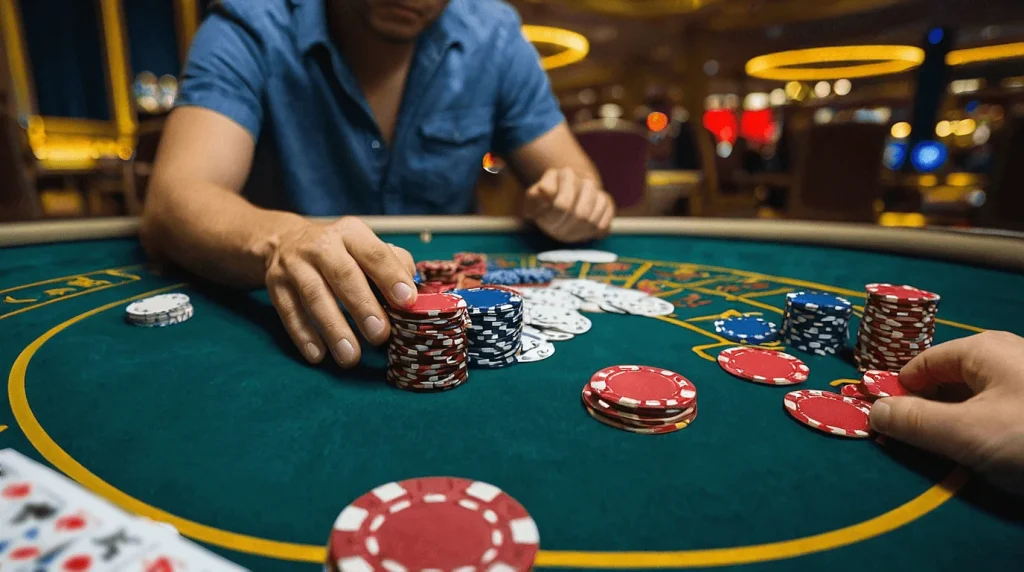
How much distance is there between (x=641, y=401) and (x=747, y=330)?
0.47 metres

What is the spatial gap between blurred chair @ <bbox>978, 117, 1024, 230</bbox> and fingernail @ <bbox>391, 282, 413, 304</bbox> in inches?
182

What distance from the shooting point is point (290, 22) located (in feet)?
6.75

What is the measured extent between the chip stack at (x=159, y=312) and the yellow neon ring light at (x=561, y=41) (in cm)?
1002

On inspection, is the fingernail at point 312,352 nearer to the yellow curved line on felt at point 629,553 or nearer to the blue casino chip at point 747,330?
the yellow curved line on felt at point 629,553

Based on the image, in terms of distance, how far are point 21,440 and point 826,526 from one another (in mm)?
955

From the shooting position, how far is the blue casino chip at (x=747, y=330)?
Result: 3.73ft

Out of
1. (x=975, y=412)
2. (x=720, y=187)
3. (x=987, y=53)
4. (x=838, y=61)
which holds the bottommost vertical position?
(x=720, y=187)

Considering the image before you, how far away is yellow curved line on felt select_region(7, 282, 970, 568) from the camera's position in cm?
55

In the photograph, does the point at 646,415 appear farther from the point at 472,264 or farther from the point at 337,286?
the point at 472,264

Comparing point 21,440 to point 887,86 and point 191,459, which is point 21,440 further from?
point 887,86

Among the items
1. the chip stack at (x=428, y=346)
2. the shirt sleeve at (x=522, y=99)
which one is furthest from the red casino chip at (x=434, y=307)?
the shirt sleeve at (x=522, y=99)

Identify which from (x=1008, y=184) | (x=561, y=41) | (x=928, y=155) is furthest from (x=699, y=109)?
(x=1008, y=184)

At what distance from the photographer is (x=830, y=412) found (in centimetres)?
83

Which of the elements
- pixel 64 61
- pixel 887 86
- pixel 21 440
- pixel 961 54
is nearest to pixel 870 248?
pixel 21 440
